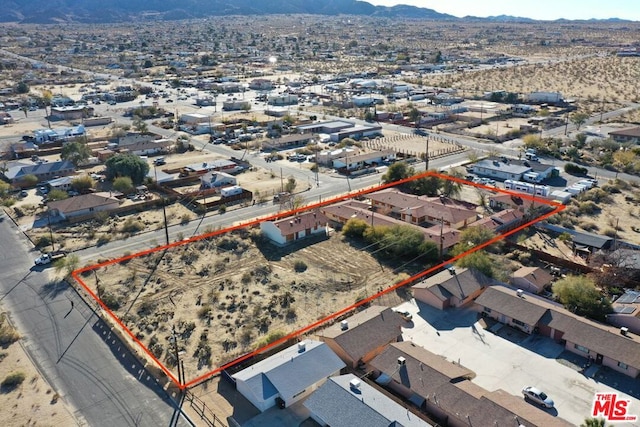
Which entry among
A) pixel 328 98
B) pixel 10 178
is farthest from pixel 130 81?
pixel 10 178

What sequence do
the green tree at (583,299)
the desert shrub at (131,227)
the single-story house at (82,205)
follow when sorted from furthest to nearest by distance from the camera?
1. the single-story house at (82,205)
2. the desert shrub at (131,227)
3. the green tree at (583,299)

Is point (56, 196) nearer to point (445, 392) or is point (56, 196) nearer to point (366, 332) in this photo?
point (366, 332)

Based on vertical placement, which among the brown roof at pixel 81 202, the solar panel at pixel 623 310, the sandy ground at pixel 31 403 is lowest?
the sandy ground at pixel 31 403

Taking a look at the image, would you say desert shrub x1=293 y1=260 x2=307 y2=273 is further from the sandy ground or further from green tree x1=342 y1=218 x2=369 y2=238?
the sandy ground

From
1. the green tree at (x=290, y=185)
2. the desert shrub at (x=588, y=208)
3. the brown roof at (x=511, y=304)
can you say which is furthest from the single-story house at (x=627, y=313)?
the green tree at (x=290, y=185)

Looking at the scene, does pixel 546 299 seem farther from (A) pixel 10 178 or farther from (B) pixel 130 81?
(B) pixel 130 81

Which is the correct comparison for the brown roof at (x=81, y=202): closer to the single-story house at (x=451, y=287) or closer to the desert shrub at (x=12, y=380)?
the desert shrub at (x=12, y=380)

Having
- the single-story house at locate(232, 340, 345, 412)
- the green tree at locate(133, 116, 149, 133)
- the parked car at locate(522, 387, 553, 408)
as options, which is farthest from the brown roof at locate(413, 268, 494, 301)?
the green tree at locate(133, 116, 149, 133)
